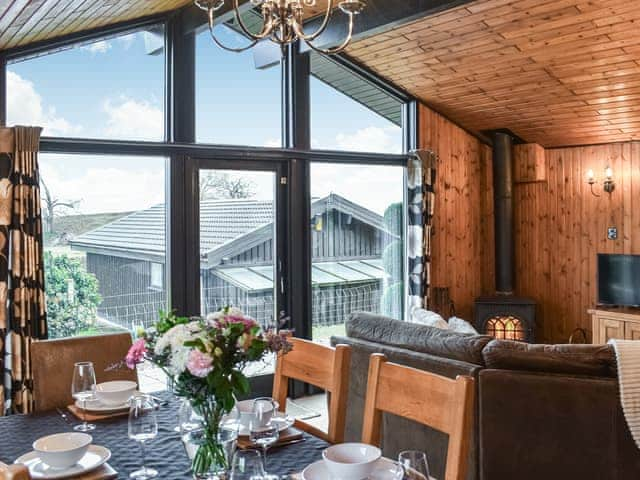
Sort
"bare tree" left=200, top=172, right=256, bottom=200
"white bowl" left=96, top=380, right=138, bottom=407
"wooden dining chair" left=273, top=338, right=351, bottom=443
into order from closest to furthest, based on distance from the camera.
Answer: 1. "wooden dining chair" left=273, top=338, right=351, bottom=443
2. "white bowl" left=96, top=380, right=138, bottom=407
3. "bare tree" left=200, top=172, right=256, bottom=200

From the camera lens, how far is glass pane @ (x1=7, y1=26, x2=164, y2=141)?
170 inches

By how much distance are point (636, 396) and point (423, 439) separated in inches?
40.2

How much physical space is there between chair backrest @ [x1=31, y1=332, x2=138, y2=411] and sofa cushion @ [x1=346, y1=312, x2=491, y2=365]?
1350 millimetres

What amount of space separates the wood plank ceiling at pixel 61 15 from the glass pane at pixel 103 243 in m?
0.83

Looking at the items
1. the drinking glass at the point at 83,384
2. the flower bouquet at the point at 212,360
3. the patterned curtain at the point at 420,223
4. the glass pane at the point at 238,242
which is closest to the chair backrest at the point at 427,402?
the flower bouquet at the point at 212,360

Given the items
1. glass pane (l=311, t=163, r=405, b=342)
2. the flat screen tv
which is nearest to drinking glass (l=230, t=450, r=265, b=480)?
glass pane (l=311, t=163, r=405, b=342)

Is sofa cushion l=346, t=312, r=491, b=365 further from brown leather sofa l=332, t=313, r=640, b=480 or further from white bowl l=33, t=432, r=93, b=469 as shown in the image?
white bowl l=33, t=432, r=93, b=469

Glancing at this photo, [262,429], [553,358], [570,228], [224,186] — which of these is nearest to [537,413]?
[553,358]

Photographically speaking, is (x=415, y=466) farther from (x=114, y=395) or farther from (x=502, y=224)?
(x=502, y=224)

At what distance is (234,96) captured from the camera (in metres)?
5.20

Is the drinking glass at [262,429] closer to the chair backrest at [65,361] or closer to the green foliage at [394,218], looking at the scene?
the chair backrest at [65,361]

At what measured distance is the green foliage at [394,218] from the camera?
621 centimetres

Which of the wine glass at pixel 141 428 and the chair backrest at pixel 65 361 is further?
the chair backrest at pixel 65 361

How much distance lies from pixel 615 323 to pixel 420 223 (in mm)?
1959
